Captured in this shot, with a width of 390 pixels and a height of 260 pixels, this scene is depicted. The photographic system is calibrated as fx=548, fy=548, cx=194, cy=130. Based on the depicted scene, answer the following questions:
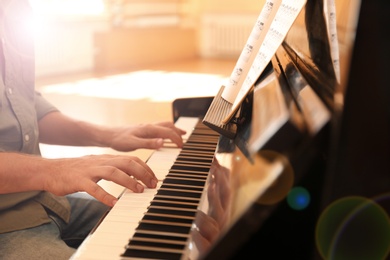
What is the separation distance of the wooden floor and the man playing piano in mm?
1940

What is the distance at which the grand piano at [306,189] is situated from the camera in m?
0.52

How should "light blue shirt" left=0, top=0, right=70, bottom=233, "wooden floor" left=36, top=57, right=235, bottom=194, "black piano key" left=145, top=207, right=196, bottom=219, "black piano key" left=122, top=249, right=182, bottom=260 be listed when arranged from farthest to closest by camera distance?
"wooden floor" left=36, top=57, right=235, bottom=194 < "light blue shirt" left=0, top=0, right=70, bottom=233 < "black piano key" left=145, top=207, right=196, bottom=219 < "black piano key" left=122, top=249, right=182, bottom=260

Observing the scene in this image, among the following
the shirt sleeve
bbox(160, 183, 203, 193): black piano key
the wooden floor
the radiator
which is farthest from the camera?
the radiator

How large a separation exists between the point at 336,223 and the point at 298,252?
66 mm

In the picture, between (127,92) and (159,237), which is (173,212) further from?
(127,92)

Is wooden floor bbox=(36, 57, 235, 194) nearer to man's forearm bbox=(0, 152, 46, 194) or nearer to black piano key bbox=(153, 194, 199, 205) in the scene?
man's forearm bbox=(0, 152, 46, 194)

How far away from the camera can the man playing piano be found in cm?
97

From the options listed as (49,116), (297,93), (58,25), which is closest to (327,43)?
(297,93)

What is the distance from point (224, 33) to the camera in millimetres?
9516

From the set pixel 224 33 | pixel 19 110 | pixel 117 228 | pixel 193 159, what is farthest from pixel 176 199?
pixel 224 33

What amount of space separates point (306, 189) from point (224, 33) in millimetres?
9123

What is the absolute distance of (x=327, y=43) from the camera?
3.56ft

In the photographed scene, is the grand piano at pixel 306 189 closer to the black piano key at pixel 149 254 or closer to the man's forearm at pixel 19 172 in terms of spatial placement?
the black piano key at pixel 149 254

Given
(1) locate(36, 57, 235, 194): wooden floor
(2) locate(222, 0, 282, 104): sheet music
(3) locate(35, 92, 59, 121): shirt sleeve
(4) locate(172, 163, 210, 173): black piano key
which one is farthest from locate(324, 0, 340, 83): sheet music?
(1) locate(36, 57, 235, 194): wooden floor
